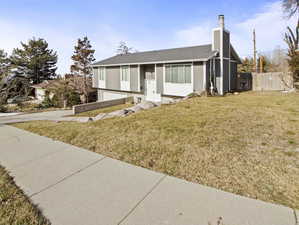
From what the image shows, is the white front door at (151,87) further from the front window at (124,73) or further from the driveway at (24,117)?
the driveway at (24,117)

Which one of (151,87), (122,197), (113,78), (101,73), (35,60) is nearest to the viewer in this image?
(122,197)

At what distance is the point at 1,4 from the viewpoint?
8672mm

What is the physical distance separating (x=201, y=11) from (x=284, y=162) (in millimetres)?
14532

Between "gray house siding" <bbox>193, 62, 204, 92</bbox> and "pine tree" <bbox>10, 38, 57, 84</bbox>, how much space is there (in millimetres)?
30533

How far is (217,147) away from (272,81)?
15305 mm

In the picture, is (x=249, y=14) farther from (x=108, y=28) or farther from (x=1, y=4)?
(x=1, y=4)

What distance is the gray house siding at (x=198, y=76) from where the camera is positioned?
12266 millimetres

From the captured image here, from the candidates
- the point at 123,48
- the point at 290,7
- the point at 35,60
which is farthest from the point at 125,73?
the point at 35,60

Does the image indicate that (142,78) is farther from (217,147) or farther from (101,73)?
(217,147)

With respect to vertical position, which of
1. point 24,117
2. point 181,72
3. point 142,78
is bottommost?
point 24,117

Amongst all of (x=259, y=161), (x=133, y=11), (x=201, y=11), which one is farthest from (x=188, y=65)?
(x=259, y=161)

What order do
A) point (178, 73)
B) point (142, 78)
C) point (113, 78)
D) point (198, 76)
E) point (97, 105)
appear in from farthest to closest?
point (113, 78) → point (142, 78) → point (97, 105) → point (178, 73) → point (198, 76)

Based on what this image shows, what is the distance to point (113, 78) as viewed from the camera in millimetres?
18328

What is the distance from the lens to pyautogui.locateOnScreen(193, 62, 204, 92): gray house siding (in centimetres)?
1227
